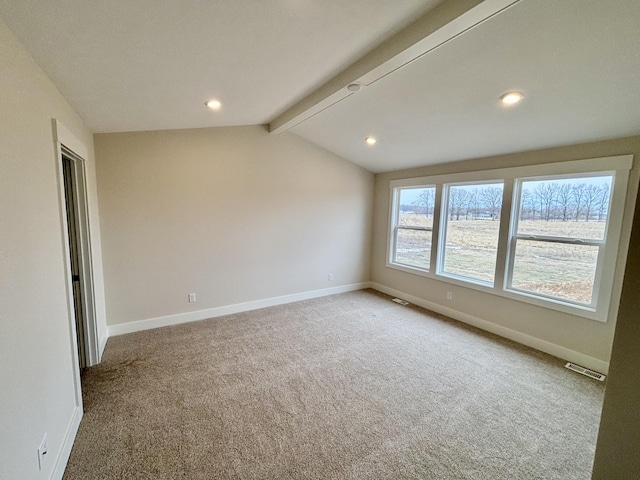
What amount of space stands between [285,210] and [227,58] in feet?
8.49

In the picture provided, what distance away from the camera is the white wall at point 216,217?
339cm

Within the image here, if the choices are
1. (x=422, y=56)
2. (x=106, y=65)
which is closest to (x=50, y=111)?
(x=106, y=65)

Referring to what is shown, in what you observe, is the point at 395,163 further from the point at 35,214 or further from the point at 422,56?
the point at 35,214

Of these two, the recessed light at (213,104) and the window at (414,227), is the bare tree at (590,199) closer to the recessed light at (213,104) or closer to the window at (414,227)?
the window at (414,227)

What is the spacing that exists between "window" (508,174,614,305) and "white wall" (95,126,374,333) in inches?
102

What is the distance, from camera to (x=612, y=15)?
4.86 feet

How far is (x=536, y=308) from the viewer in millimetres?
3246

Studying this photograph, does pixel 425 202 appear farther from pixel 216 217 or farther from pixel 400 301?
pixel 216 217

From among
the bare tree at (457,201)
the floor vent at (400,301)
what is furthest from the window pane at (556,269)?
the floor vent at (400,301)

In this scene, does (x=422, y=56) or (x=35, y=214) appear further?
(x=422, y=56)

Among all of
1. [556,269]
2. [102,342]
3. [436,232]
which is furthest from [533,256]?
[102,342]

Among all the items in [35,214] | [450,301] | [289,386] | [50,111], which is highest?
[50,111]

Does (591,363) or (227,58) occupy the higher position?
(227,58)

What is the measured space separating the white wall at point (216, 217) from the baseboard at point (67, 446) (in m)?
1.66
